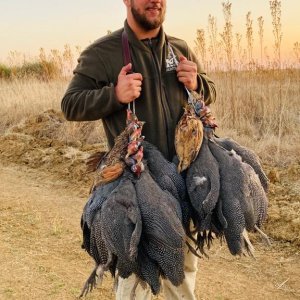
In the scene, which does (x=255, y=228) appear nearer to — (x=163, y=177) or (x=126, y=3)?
(x=163, y=177)

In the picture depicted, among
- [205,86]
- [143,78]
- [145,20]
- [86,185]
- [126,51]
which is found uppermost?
[145,20]

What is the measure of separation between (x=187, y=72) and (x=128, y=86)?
31cm

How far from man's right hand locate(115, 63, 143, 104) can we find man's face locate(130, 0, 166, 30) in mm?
289

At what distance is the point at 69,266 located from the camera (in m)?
4.30

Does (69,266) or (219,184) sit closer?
(219,184)

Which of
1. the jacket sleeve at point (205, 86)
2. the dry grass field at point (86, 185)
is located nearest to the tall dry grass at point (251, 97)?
the dry grass field at point (86, 185)

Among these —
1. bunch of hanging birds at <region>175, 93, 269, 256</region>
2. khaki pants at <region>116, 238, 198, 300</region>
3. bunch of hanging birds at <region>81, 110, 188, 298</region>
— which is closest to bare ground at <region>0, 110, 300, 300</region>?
khaki pants at <region>116, 238, 198, 300</region>

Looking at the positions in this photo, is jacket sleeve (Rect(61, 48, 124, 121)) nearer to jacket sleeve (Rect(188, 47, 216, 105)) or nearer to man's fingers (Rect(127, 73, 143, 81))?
man's fingers (Rect(127, 73, 143, 81))

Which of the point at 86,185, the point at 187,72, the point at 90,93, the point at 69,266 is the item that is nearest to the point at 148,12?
the point at 187,72

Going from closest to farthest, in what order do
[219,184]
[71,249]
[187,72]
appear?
1. [219,184]
2. [187,72]
3. [71,249]

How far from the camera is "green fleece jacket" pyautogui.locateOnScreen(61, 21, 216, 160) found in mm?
2443

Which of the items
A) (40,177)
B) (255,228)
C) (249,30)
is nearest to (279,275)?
(255,228)

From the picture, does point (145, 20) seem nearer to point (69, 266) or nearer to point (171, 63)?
point (171, 63)

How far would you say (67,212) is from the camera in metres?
5.69
